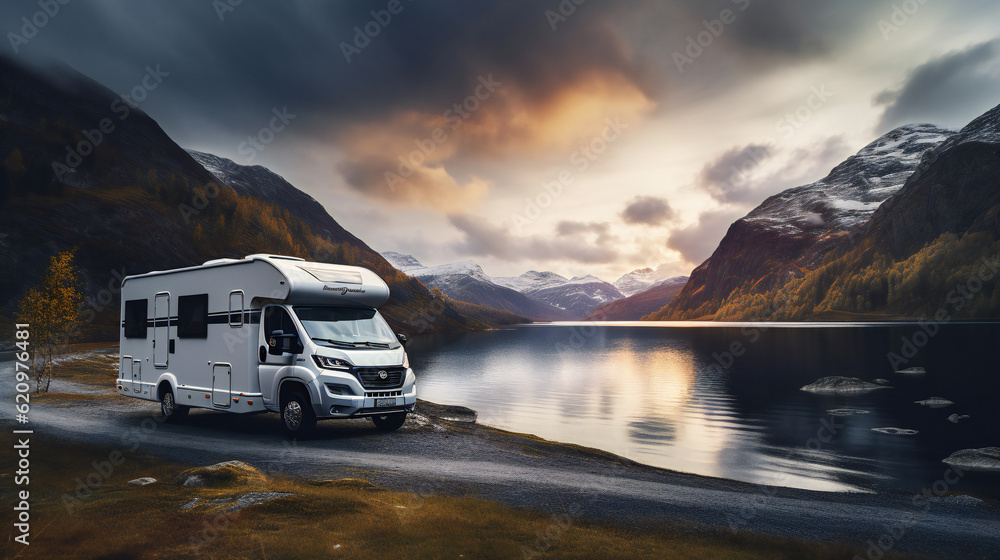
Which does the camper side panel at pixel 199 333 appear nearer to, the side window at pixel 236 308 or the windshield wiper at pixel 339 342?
the side window at pixel 236 308

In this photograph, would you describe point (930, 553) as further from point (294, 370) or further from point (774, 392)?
point (774, 392)

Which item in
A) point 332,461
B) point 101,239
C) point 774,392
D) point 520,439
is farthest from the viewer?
point 101,239

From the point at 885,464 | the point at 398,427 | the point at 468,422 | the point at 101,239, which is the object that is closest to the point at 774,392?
the point at 885,464

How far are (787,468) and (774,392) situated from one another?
25616 mm

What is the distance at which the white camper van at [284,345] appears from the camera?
15.3 meters

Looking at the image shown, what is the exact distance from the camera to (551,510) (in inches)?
386

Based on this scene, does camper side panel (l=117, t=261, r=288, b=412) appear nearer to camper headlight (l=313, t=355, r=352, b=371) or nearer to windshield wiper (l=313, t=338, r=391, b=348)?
windshield wiper (l=313, t=338, r=391, b=348)

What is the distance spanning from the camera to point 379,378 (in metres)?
15.9

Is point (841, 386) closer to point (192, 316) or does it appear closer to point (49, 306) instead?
point (192, 316)

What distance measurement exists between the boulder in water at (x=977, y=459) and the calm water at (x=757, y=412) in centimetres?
57

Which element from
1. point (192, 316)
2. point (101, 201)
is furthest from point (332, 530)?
point (101, 201)

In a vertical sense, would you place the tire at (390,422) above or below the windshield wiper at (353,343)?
below

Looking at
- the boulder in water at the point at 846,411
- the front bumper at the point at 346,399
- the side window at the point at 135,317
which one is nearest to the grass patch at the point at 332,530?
the front bumper at the point at 346,399

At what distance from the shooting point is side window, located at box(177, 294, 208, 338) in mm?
17328
